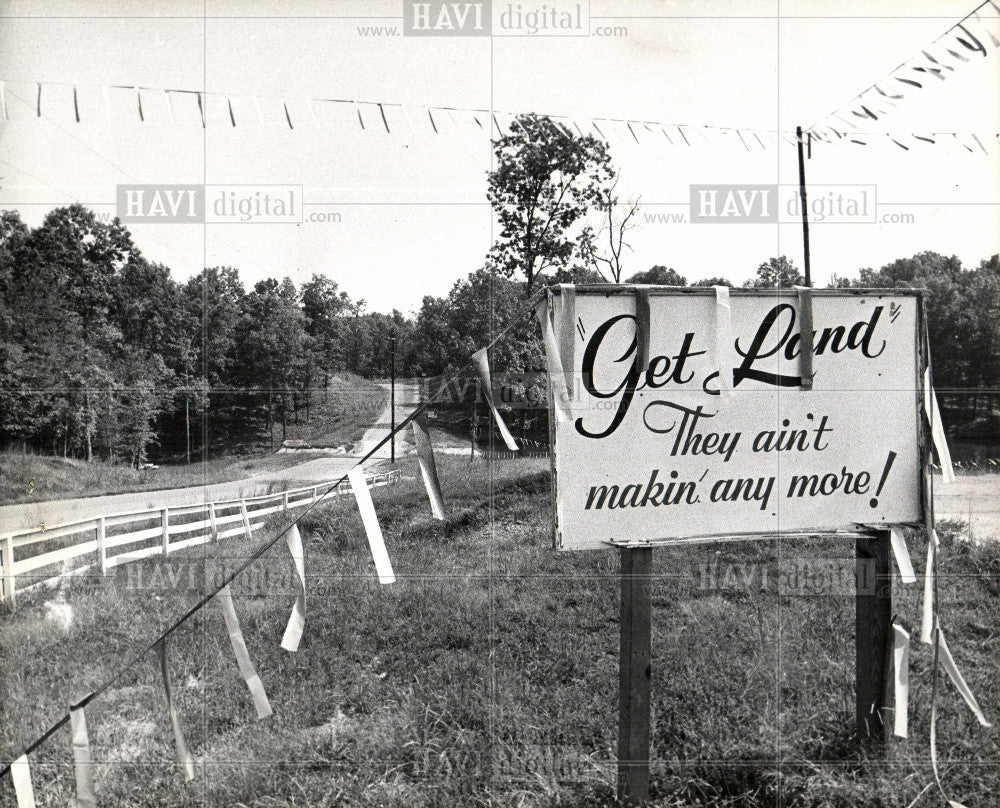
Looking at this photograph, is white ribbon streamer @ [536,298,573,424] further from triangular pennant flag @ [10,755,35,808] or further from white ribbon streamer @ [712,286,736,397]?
triangular pennant flag @ [10,755,35,808]

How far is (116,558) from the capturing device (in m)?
5.96

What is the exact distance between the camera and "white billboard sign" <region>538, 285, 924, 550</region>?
7.93 feet

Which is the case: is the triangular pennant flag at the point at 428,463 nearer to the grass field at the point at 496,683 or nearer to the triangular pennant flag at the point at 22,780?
the grass field at the point at 496,683

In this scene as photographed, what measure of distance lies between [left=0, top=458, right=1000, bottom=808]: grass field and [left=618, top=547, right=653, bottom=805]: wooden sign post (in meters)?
0.24

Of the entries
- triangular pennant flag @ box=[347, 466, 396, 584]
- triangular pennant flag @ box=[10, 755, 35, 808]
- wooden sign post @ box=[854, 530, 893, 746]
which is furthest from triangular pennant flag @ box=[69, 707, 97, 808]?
wooden sign post @ box=[854, 530, 893, 746]

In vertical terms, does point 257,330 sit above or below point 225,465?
above

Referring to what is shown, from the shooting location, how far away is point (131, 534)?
6.03m

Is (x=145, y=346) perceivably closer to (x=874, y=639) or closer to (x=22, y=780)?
(x=22, y=780)

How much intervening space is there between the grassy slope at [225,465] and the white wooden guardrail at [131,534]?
13.6 inches

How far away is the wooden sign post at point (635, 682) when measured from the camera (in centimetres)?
234

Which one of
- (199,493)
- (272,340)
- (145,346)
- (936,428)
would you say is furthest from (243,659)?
(199,493)

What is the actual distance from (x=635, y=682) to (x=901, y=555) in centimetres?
134

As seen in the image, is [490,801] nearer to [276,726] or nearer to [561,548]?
[561,548]

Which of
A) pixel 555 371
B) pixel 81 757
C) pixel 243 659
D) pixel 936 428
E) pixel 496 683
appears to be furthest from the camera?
pixel 496 683
